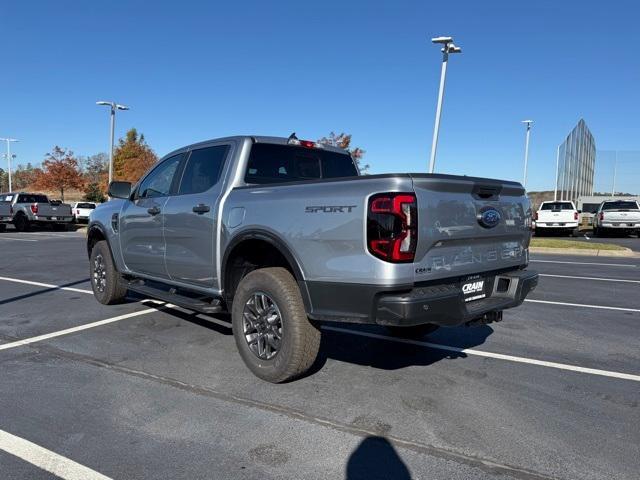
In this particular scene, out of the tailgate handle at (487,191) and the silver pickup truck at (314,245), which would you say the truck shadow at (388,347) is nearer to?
the silver pickup truck at (314,245)

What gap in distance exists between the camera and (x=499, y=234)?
4000 millimetres

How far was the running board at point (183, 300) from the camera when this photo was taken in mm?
4617

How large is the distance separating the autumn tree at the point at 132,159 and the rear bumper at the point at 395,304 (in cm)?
4503

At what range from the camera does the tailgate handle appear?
3.78 meters

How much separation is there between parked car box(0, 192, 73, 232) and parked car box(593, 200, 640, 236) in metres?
25.4

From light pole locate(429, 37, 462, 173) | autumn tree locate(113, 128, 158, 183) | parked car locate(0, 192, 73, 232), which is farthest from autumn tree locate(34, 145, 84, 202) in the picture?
light pole locate(429, 37, 462, 173)

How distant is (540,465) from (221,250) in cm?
A: 286

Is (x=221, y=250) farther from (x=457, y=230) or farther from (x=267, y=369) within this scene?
(x=457, y=230)

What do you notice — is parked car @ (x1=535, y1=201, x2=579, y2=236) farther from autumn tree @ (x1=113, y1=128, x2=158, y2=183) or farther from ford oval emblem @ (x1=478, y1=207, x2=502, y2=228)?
autumn tree @ (x1=113, y1=128, x2=158, y2=183)

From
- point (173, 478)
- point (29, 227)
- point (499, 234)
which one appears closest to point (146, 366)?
point (173, 478)

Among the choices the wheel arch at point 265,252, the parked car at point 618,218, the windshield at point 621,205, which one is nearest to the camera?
the wheel arch at point 265,252

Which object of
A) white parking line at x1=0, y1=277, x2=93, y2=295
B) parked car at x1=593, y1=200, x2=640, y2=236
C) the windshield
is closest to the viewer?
white parking line at x1=0, y1=277, x2=93, y2=295

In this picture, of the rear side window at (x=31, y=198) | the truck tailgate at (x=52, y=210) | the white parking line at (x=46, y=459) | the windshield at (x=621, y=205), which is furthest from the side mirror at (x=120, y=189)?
the windshield at (x=621, y=205)

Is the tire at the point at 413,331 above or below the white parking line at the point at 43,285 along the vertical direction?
above
